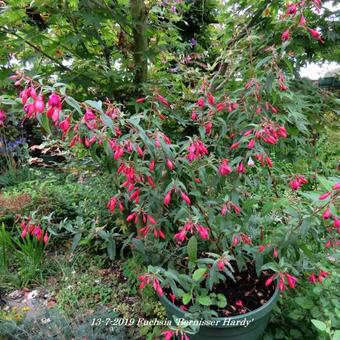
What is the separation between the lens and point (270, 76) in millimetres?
1218

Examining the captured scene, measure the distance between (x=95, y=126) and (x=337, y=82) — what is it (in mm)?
4314

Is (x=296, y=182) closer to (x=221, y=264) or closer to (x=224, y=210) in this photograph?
(x=224, y=210)

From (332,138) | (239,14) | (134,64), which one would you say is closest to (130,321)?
(134,64)

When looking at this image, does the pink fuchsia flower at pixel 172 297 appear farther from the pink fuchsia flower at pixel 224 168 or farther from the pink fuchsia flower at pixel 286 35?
the pink fuchsia flower at pixel 286 35

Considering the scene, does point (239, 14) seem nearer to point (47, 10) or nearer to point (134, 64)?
point (134, 64)

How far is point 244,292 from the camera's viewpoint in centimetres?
150

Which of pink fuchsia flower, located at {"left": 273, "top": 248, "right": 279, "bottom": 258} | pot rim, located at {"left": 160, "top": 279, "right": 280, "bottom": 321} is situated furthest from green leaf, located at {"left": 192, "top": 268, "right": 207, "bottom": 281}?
pink fuchsia flower, located at {"left": 273, "top": 248, "right": 279, "bottom": 258}

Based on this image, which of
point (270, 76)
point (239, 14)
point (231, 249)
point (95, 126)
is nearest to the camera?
point (95, 126)

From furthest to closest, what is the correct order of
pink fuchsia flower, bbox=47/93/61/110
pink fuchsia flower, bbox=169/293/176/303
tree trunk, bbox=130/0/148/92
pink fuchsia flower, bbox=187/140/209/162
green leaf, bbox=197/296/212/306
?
tree trunk, bbox=130/0/148/92 < pink fuchsia flower, bbox=169/293/176/303 < green leaf, bbox=197/296/212/306 < pink fuchsia flower, bbox=187/140/209/162 < pink fuchsia flower, bbox=47/93/61/110

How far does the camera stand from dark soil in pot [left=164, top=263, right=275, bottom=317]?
1.39 meters

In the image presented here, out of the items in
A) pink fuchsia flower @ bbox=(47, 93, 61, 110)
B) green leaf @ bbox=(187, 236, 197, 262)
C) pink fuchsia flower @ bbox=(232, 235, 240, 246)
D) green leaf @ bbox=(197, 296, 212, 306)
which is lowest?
green leaf @ bbox=(197, 296, 212, 306)

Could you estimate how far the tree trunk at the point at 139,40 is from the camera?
1.60 m

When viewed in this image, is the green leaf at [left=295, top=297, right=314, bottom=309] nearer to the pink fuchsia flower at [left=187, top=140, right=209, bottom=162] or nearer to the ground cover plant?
the ground cover plant

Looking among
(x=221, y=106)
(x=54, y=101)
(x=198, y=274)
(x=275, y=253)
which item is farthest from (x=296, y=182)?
(x=54, y=101)
